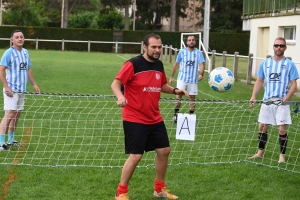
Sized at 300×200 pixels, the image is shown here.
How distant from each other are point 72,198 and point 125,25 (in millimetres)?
53590

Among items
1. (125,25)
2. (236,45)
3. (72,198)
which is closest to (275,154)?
(72,198)

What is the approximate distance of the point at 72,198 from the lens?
6.25 m

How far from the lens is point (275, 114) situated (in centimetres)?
806

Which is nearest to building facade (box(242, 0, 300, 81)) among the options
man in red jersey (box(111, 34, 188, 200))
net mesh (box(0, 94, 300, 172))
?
net mesh (box(0, 94, 300, 172))

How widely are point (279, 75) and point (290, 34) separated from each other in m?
15.0

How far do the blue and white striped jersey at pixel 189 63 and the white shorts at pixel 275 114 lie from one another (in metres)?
3.44

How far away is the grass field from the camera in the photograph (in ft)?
21.8

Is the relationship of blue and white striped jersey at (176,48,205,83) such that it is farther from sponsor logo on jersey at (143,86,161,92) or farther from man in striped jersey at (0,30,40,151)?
sponsor logo on jersey at (143,86,161,92)

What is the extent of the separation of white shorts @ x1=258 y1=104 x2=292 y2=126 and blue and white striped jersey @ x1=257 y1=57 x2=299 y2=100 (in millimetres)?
166

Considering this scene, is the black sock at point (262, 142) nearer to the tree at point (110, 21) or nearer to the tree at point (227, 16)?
the tree at point (227, 16)

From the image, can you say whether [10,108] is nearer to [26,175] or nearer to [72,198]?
[26,175]

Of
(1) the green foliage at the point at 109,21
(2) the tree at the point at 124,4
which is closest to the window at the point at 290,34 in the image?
(1) the green foliage at the point at 109,21

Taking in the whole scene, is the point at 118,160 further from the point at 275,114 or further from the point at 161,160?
the point at 275,114

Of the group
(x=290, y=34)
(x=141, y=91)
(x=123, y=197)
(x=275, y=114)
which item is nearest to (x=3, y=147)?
(x=123, y=197)
